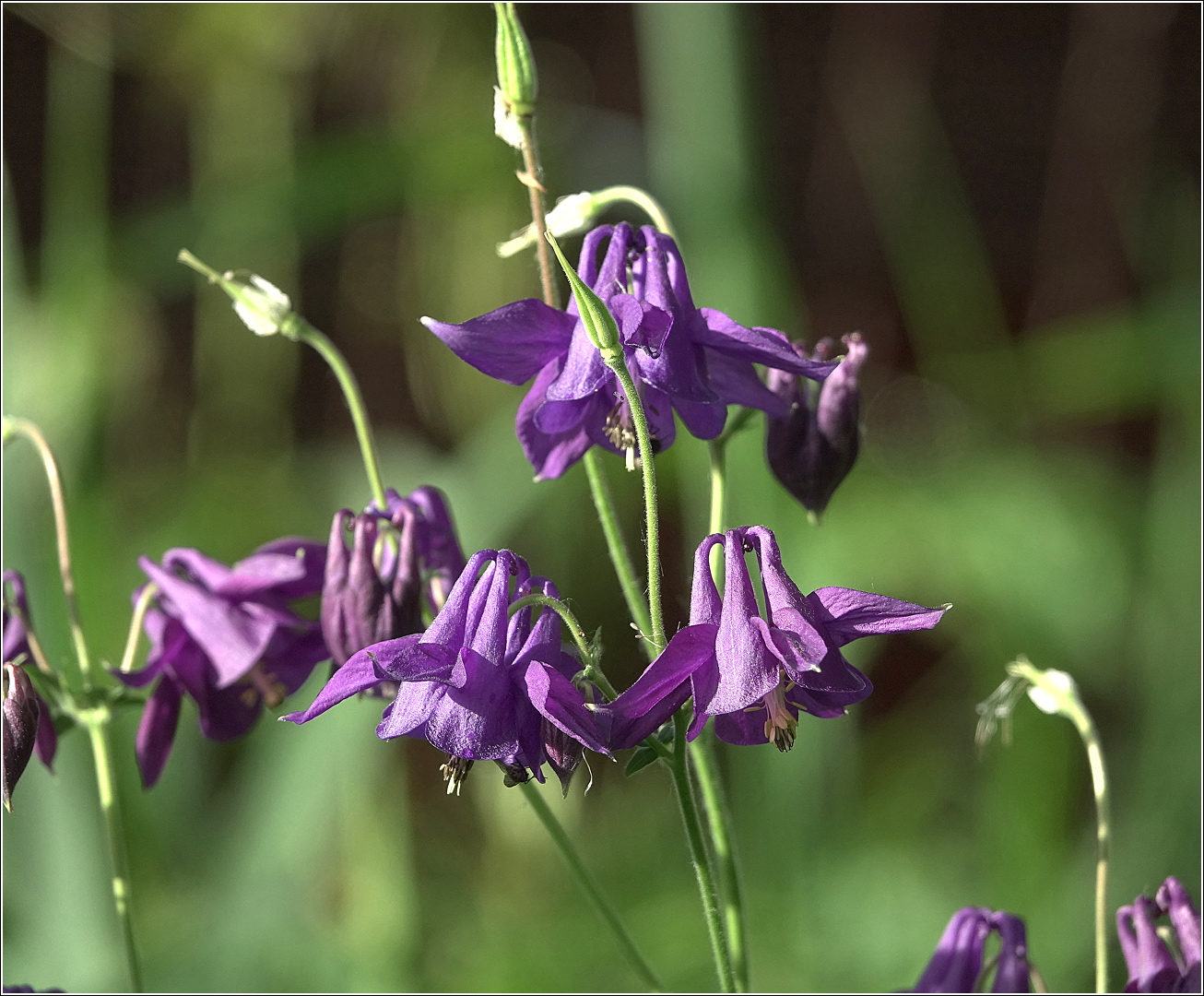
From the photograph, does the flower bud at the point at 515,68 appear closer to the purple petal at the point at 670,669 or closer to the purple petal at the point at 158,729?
the purple petal at the point at 670,669

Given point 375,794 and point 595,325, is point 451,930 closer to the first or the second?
point 375,794

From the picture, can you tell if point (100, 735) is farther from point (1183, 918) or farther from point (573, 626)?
point (1183, 918)

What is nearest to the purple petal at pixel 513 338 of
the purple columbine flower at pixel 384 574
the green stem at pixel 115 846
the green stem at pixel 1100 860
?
the purple columbine flower at pixel 384 574

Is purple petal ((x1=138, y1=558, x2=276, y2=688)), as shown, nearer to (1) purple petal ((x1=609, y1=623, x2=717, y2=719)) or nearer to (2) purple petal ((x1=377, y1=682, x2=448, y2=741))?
(2) purple petal ((x1=377, y1=682, x2=448, y2=741))

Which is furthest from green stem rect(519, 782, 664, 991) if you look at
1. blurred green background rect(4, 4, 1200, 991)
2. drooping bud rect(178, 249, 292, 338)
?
blurred green background rect(4, 4, 1200, 991)

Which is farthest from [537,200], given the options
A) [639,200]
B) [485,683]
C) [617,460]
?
[617,460]

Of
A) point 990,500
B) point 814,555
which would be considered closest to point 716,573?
point 814,555
